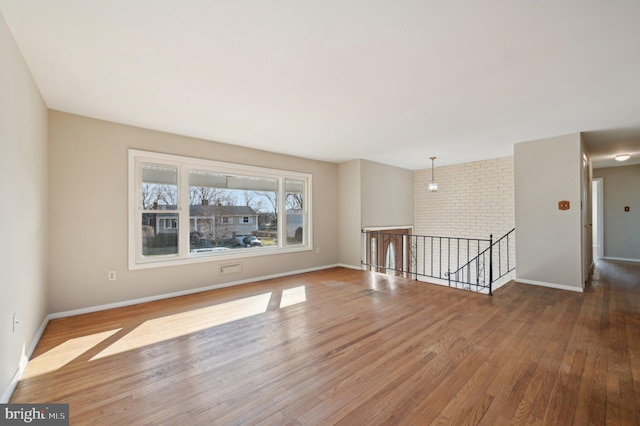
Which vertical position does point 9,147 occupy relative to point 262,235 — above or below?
above

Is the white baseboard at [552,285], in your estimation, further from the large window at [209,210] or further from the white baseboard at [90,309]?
the large window at [209,210]

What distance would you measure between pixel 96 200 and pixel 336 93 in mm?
3311

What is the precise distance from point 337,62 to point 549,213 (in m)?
4.37

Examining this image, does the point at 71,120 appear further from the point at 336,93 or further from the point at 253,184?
the point at 336,93

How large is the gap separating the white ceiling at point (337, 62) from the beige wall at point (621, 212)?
4142 millimetres

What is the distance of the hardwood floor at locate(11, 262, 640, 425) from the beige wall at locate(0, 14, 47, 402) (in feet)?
1.05

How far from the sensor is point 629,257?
259 inches

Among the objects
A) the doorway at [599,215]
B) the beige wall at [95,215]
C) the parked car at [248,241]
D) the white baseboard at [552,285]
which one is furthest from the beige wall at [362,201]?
the doorway at [599,215]

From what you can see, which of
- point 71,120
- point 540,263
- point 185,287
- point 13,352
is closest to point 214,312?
point 185,287

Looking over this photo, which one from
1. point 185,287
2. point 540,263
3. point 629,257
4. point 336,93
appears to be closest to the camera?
point 336,93

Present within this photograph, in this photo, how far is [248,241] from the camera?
197 inches

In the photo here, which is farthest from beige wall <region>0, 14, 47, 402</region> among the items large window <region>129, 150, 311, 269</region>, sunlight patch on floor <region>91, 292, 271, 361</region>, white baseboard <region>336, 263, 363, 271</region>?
white baseboard <region>336, 263, 363, 271</region>

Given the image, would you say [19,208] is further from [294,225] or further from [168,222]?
[294,225]

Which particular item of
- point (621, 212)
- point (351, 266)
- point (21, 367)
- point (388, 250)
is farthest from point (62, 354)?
point (621, 212)
